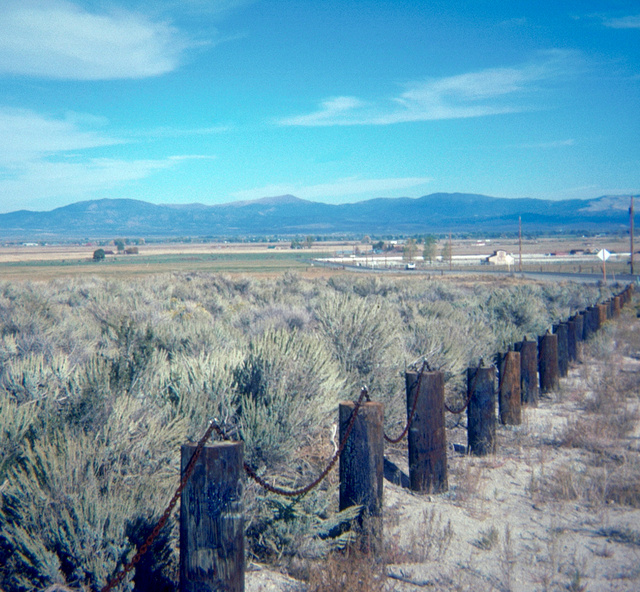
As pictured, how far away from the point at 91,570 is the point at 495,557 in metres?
2.47

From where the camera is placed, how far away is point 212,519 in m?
2.63

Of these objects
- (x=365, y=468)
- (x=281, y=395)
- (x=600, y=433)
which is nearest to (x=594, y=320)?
(x=600, y=433)

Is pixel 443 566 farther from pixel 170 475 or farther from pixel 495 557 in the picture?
pixel 170 475

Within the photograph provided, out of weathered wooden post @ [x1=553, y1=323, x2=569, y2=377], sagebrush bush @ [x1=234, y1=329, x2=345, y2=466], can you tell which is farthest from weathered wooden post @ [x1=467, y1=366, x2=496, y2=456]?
weathered wooden post @ [x1=553, y1=323, x2=569, y2=377]

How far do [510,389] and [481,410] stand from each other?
0.97 meters

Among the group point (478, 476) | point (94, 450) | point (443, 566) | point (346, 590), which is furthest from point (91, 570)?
point (478, 476)

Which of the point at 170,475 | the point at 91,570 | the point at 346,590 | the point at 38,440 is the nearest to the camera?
the point at 91,570

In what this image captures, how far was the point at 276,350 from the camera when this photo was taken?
498 cm

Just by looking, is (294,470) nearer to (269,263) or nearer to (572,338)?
(572,338)

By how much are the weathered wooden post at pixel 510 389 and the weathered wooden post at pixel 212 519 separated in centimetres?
426

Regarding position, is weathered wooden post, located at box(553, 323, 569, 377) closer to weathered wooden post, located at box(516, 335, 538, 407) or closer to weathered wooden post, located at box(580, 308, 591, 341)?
weathered wooden post, located at box(516, 335, 538, 407)

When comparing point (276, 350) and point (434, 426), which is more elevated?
point (276, 350)

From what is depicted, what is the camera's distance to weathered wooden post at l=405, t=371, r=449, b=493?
4.65 meters

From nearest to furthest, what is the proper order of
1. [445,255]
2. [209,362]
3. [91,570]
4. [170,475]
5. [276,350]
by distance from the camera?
[91,570]
[170,475]
[276,350]
[209,362]
[445,255]
